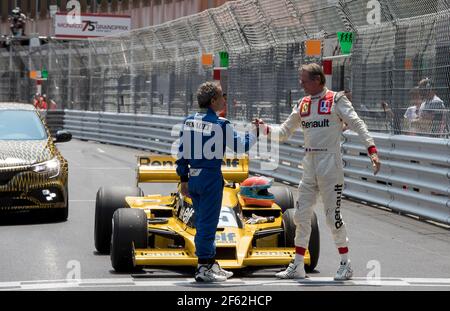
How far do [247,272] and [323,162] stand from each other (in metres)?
1.19

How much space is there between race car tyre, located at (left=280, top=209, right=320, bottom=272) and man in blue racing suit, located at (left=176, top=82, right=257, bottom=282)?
85 centimetres

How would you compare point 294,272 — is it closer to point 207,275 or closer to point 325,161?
point 207,275

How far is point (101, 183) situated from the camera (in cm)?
1942

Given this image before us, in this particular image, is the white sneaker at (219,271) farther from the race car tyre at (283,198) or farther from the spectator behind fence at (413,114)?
the spectator behind fence at (413,114)

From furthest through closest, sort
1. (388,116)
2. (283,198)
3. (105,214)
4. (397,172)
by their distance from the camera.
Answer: (388,116), (397,172), (283,198), (105,214)

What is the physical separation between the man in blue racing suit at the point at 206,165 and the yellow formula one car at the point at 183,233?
1.04 feet

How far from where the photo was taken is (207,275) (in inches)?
358

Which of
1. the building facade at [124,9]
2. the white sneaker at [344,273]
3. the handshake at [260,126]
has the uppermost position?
the building facade at [124,9]

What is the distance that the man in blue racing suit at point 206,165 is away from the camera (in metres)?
9.14

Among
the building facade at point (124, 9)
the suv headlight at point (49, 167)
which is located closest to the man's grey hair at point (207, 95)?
the suv headlight at point (49, 167)

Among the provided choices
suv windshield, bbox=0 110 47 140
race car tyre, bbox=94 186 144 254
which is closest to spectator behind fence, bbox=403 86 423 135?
suv windshield, bbox=0 110 47 140

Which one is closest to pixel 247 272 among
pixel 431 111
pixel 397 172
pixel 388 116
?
pixel 431 111

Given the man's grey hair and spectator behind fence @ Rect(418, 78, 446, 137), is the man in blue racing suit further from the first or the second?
spectator behind fence @ Rect(418, 78, 446, 137)
